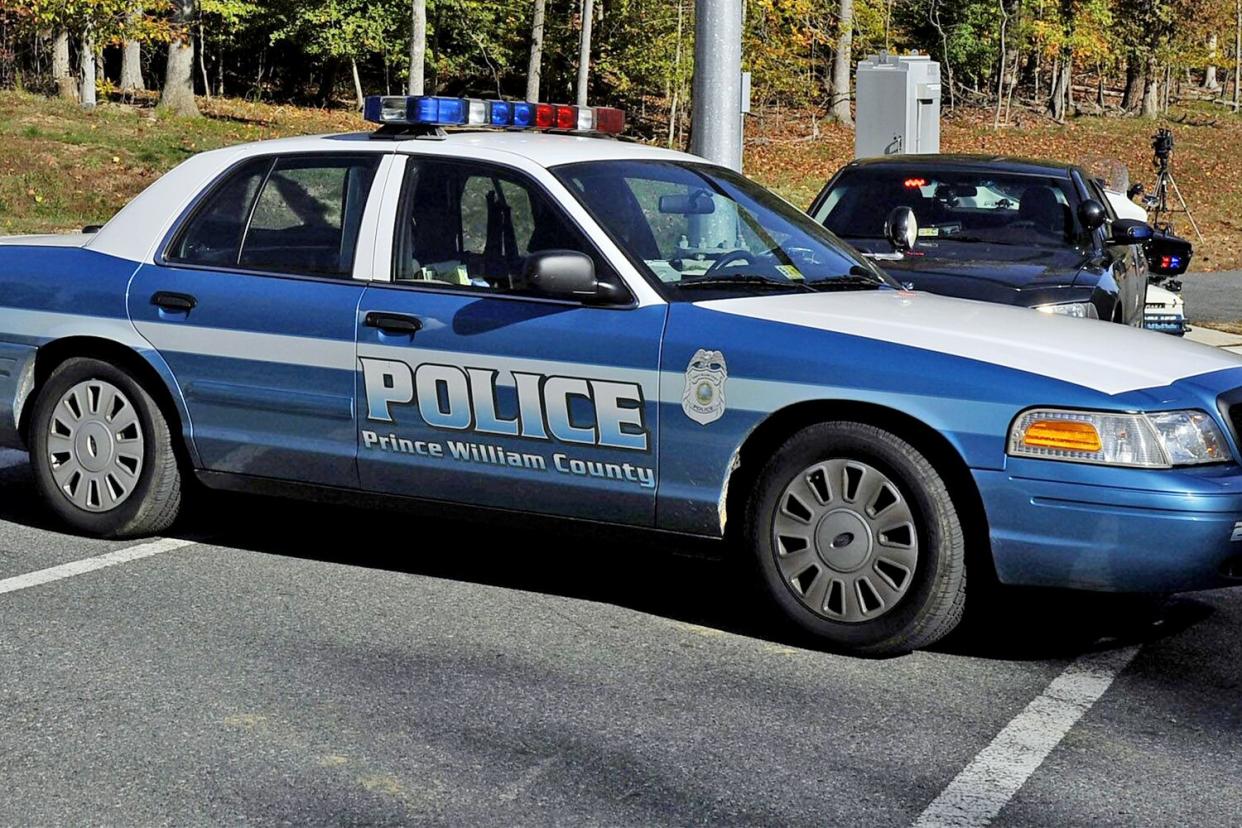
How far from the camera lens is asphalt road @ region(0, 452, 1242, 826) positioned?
4.11 meters

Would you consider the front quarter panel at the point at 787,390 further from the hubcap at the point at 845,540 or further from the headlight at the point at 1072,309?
the headlight at the point at 1072,309

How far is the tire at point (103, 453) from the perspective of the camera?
21.4ft

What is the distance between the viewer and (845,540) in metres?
5.25

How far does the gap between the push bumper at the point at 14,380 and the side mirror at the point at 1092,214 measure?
226 inches

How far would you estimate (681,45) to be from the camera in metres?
39.4

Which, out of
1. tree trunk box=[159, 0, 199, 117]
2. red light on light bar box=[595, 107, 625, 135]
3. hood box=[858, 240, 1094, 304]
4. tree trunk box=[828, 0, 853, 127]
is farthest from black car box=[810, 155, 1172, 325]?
tree trunk box=[828, 0, 853, 127]

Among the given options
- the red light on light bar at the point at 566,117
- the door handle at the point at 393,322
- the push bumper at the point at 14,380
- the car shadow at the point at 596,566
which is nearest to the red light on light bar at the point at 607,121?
the red light on light bar at the point at 566,117

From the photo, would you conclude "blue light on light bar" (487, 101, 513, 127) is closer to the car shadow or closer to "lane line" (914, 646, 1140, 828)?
the car shadow

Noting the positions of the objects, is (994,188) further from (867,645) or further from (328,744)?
(328,744)

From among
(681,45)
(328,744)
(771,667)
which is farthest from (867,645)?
(681,45)

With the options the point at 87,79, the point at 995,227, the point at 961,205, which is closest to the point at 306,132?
the point at 87,79

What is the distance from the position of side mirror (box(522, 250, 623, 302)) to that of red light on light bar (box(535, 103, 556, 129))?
1.30m

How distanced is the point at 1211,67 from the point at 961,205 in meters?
61.9

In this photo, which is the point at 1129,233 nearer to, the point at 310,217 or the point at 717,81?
the point at 717,81
